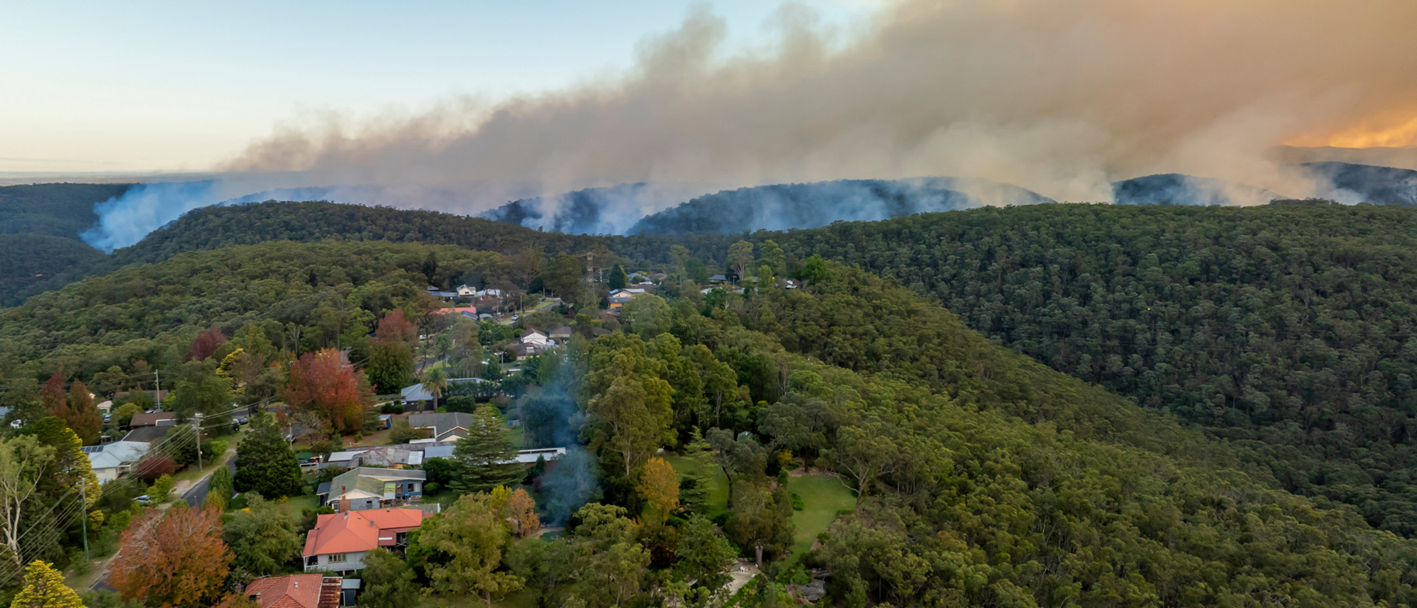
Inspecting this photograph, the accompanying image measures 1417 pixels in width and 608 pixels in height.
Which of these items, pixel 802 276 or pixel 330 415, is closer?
pixel 330 415

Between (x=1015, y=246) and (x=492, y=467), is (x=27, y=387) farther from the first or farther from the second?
(x=1015, y=246)

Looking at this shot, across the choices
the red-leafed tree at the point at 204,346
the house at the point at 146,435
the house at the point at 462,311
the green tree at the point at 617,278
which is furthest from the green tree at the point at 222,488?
the green tree at the point at 617,278

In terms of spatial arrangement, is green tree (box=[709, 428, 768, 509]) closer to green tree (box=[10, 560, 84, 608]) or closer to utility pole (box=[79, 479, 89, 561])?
green tree (box=[10, 560, 84, 608])

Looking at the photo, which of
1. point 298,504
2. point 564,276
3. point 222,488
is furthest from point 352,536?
point 564,276

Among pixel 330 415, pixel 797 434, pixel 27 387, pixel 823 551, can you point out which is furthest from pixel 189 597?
pixel 27 387

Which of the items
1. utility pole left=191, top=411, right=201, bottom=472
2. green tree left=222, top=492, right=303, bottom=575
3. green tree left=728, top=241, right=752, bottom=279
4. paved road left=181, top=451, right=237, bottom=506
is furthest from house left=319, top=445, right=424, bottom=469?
green tree left=728, top=241, right=752, bottom=279
